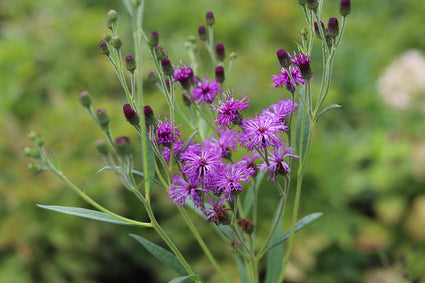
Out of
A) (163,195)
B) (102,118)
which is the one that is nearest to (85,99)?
(102,118)

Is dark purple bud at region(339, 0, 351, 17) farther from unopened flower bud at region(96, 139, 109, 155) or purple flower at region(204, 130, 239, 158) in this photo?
unopened flower bud at region(96, 139, 109, 155)

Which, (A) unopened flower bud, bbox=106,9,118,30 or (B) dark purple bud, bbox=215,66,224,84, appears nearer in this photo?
(A) unopened flower bud, bbox=106,9,118,30

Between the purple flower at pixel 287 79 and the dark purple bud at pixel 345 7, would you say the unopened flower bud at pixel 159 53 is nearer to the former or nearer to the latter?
the purple flower at pixel 287 79

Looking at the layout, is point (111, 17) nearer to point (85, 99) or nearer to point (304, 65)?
point (85, 99)

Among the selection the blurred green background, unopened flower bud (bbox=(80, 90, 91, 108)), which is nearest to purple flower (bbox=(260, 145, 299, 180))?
unopened flower bud (bbox=(80, 90, 91, 108))

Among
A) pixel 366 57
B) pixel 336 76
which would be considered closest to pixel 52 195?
pixel 336 76

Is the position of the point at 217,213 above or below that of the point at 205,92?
below

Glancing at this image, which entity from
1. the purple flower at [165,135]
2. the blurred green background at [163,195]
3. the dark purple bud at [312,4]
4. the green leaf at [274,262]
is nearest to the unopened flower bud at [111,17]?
the purple flower at [165,135]
